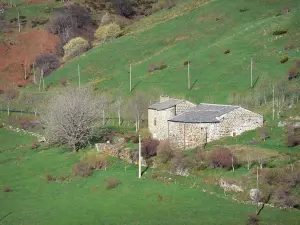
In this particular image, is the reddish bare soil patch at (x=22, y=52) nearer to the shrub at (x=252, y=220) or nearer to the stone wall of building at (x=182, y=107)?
the stone wall of building at (x=182, y=107)

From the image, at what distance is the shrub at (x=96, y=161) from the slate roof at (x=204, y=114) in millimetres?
7555

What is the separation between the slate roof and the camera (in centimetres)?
6065

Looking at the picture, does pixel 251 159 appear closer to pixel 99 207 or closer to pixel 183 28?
pixel 99 207

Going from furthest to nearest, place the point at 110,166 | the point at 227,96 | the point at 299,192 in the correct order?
the point at 227,96 < the point at 110,166 < the point at 299,192

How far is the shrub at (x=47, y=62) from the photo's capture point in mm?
128262

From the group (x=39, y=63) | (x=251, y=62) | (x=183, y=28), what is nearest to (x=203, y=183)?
(x=251, y=62)

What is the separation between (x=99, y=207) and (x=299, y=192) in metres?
14.2

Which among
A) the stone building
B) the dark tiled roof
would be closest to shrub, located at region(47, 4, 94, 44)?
the dark tiled roof

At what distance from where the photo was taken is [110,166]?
59750mm

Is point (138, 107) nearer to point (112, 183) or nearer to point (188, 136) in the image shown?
point (188, 136)

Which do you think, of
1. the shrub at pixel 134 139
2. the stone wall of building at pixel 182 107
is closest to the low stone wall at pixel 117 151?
the shrub at pixel 134 139

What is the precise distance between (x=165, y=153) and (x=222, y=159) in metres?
7.16

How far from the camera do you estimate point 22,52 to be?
136250mm

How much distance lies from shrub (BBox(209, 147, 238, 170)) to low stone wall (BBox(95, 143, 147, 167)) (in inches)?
320
